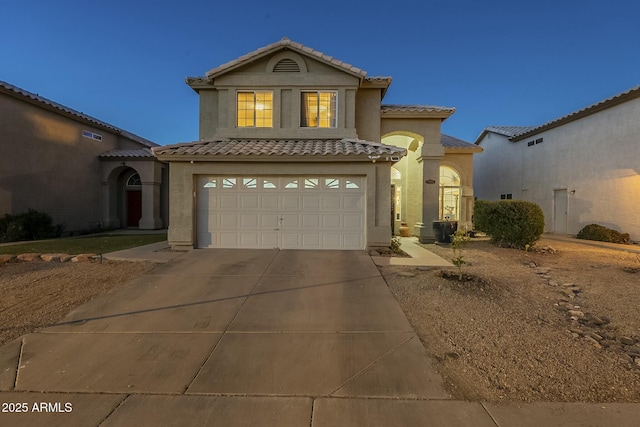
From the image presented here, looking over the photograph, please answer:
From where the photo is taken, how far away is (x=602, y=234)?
1383 cm

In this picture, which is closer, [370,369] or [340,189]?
[370,369]

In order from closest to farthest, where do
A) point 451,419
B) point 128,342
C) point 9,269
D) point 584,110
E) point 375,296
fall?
Result: point 451,419, point 128,342, point 375,296, point 9,269, point 584,110

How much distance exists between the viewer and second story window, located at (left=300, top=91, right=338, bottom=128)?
12.1 meters

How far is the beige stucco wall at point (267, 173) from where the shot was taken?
1015cm

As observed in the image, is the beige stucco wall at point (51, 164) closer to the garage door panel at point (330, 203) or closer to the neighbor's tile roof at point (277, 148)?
the neighbor's tile roof at point (277, 148)

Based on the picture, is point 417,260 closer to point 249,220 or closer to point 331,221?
point 331,221

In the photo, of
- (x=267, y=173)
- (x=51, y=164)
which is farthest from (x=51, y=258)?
(x=51, y=164)

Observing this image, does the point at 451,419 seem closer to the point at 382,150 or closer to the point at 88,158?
the point at 382,150

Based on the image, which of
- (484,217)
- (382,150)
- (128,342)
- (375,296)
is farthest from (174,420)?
(484,217)

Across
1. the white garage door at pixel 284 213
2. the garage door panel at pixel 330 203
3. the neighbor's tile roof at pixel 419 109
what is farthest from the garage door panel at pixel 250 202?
the neighbor's tile roof at pixel 419 109

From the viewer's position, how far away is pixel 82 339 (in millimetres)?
4449

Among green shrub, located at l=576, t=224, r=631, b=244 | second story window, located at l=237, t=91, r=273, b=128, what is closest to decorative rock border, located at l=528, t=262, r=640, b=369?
green shrub, located at l=576, t=224, r=631, b=244

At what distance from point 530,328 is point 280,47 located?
11712mm

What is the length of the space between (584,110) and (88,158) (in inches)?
1045
